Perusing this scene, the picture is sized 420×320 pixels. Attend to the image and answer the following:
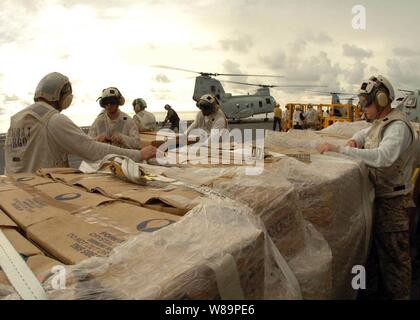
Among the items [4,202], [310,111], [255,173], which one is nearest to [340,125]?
[255,173]

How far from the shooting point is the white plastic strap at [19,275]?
857 mm

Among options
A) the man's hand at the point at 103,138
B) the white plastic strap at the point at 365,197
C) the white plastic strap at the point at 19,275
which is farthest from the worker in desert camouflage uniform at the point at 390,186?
the man's hand at the point at 103,138

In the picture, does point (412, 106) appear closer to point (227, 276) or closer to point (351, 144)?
point (351, 144)

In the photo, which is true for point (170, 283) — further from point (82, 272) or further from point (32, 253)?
point (32, 253)

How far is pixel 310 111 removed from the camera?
1789 cm

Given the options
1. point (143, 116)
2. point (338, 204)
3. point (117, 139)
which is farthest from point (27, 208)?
point (143, 116)

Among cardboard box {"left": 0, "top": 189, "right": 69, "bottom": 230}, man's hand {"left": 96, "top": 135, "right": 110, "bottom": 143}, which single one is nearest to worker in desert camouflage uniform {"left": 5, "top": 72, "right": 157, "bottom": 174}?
cardboard box {"left": 0, "top": 189, "right": 69, "bottom": 230}

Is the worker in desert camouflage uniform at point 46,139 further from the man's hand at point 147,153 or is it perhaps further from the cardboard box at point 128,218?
the cardboard box at point 128,218

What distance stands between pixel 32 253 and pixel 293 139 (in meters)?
2.60

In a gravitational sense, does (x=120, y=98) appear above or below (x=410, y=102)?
below

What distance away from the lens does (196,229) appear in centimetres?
116

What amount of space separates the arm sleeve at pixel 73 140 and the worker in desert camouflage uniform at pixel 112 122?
182cm

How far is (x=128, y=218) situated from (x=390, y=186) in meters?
2.18
